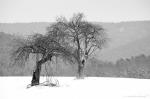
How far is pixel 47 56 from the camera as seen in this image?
29.4 m

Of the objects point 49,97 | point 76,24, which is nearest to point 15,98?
point 49,97

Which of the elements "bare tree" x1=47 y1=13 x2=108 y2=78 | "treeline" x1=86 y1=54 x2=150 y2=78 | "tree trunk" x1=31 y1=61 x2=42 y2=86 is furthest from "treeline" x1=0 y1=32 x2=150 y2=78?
"tree trunk" x1=31 y1=61 x2=42 y2=86

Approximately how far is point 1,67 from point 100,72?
32172mm

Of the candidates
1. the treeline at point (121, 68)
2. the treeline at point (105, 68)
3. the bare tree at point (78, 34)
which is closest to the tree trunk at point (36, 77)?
the bare tree at point (78, 34)

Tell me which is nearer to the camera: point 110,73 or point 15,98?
point 15,98

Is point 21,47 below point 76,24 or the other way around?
below

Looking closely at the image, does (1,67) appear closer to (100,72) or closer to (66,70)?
(66,70)

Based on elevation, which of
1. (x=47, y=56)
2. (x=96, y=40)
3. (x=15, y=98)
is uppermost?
(x=96, y=40)

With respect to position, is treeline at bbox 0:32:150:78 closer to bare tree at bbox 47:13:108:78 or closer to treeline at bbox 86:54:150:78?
treeline at bbox 86:54:150:78

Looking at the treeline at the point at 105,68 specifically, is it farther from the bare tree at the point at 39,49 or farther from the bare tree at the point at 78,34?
the bare tree at the point at 39,49

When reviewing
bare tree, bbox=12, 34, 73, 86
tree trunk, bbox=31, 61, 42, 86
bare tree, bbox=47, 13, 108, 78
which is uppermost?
bare tree, bbox=47, 13, 108, 78

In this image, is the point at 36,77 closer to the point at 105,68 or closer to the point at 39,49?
the point at 39,49

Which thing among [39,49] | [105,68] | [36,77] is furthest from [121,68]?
[39,49]

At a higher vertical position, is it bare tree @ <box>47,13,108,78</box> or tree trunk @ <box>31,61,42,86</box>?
bare tree @ <box>47,13,108,78</box>
